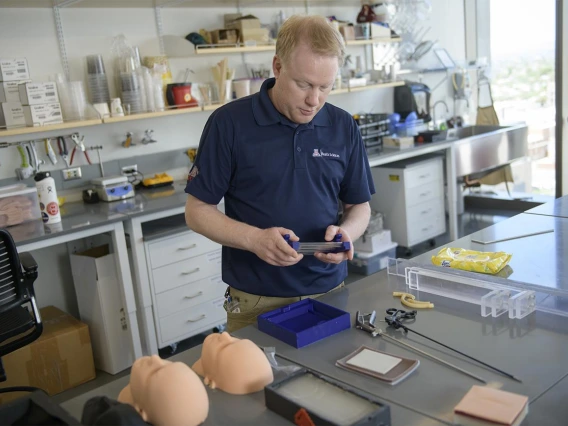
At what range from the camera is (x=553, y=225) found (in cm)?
225

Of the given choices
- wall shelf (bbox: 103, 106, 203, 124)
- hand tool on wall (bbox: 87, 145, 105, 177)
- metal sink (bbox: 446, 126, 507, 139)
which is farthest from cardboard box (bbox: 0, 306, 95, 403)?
metal sink (bbox: 446, 126, 507, 139)

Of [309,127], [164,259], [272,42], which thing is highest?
[272,42]

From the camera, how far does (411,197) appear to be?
450 cm

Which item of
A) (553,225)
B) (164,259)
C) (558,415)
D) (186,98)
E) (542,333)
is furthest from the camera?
(186,98)

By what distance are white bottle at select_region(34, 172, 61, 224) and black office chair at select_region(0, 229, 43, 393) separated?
512mm

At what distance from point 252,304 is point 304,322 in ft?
0.99

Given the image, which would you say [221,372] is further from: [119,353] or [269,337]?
[119,353]

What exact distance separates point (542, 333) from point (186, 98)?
2.71 m

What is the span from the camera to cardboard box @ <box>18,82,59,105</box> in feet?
10.1

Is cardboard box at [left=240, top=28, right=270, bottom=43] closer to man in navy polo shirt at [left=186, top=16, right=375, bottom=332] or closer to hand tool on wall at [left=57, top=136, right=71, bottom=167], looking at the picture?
hand tool on wall at [left=57, top=136, right=71, bottom=167]

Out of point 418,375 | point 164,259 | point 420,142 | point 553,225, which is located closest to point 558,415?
point 418,375

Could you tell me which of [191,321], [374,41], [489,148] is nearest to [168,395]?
[191,321]

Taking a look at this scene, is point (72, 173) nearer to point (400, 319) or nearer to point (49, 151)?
point (49, 151)

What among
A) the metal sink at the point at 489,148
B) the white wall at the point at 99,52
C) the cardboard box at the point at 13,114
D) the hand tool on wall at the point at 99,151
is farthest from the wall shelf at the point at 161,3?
the metal sink at the point at 489,148
